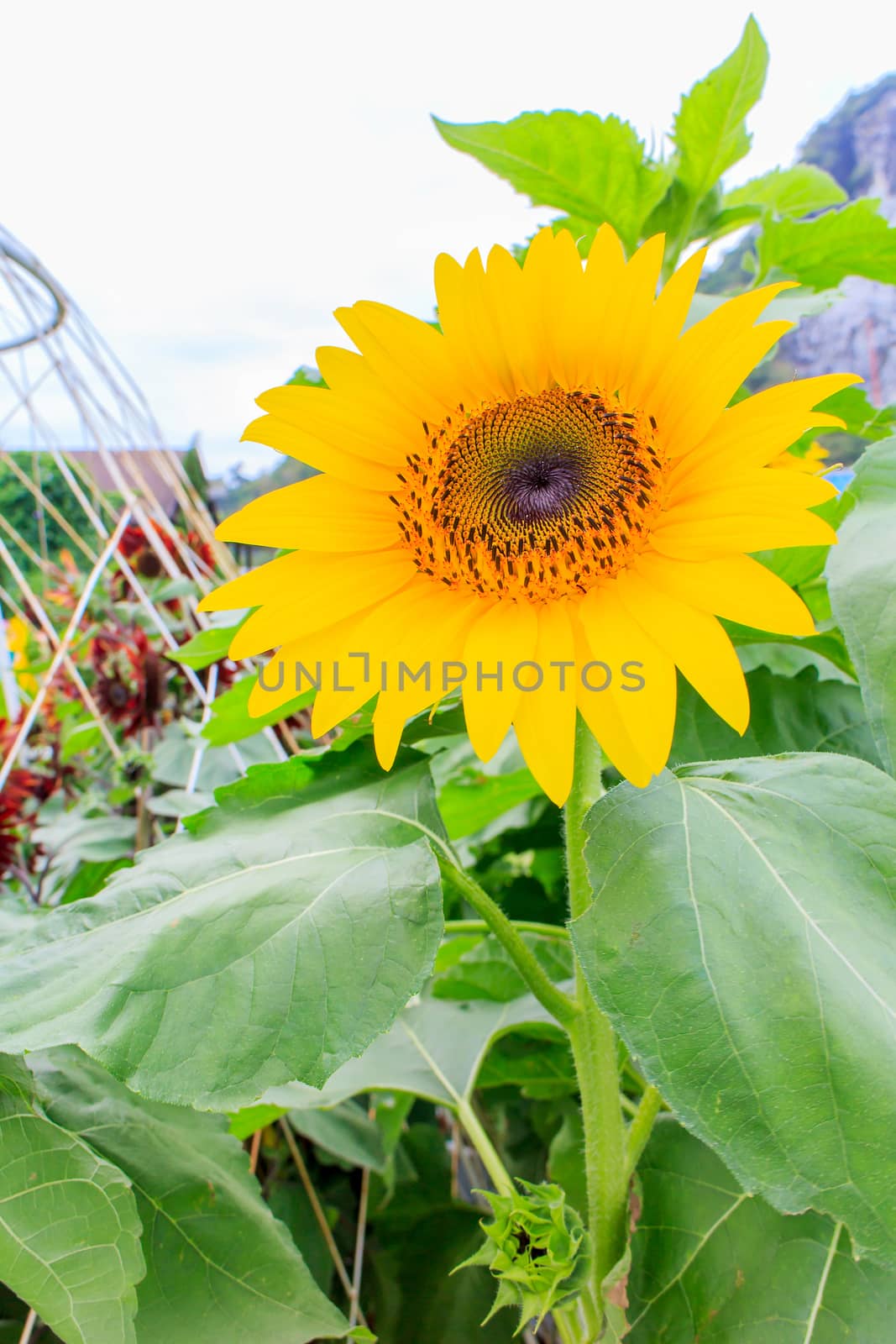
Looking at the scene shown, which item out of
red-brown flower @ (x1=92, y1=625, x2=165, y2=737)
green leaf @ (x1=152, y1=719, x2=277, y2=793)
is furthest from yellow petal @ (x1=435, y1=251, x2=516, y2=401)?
red-brown flower @ (x1=92, y1=625, x2=165, y2=737)

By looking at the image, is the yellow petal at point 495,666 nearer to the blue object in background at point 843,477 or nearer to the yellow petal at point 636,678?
the yellow petal at point 636,678

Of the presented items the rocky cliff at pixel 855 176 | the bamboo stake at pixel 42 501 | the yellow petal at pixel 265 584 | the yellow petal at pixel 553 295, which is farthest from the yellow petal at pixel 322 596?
the rocky cliff at pixel 855 176

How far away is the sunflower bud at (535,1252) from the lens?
35 cm

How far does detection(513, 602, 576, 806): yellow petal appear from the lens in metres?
0.33

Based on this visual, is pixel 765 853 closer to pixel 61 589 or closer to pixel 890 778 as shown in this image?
pixel 890 778

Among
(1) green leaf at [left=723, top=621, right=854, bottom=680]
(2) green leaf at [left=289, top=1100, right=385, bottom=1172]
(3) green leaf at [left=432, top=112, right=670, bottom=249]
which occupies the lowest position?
(2) green leaf at [left=289, top=1100, right=385, bottom=1172]

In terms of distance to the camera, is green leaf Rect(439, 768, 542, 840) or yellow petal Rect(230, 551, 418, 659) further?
green leaf Rect(439, 768, 542, 840)

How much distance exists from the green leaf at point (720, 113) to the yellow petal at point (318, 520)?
0.32 m

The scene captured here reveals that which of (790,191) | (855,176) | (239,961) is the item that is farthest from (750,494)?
(855,176)

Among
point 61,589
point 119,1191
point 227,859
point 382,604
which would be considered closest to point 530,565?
point 382,604

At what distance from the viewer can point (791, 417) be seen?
0.33 m

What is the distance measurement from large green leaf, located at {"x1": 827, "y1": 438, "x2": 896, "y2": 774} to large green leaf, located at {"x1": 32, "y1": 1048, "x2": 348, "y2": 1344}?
1.08 ft

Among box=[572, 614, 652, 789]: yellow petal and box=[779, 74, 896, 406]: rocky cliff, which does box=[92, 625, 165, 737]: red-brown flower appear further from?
box=[779, 74, 896, 406]: rocky cliff

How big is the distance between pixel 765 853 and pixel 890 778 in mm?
58
